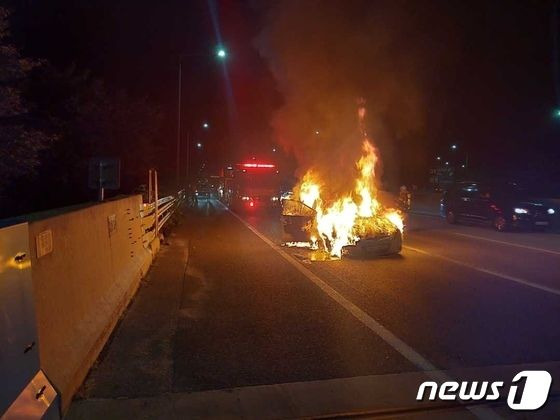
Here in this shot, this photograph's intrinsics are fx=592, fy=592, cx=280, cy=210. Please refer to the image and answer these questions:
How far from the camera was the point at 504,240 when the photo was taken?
16.8 meters

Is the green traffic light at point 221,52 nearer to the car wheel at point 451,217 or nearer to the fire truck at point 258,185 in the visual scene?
the car wheel at point 451,217

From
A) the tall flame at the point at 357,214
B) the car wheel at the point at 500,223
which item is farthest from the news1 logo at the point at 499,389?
the car wheel at the point at 500,223

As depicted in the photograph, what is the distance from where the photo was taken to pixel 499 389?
488 cm

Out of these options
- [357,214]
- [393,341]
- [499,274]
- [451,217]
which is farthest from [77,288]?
[451,217]

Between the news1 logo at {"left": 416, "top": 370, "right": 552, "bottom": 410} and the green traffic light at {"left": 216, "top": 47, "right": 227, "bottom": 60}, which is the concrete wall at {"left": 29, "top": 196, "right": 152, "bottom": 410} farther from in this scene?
the green traffic light at {"left": 216, "top": 47, "right": 227, "bottom": 60}

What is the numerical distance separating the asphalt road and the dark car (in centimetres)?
679

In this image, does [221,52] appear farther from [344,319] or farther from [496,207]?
[344,319]

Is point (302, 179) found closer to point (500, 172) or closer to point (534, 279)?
point (534, 279)

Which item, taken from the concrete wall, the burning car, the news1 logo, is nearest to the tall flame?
the burning car

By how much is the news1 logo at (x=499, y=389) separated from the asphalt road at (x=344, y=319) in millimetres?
381

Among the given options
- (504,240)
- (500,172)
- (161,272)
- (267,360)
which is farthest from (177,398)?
(500,172)

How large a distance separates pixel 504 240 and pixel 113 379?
14.1 metres

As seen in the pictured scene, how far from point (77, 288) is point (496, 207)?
17580 millimetres

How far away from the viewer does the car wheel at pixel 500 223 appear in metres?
19.9
